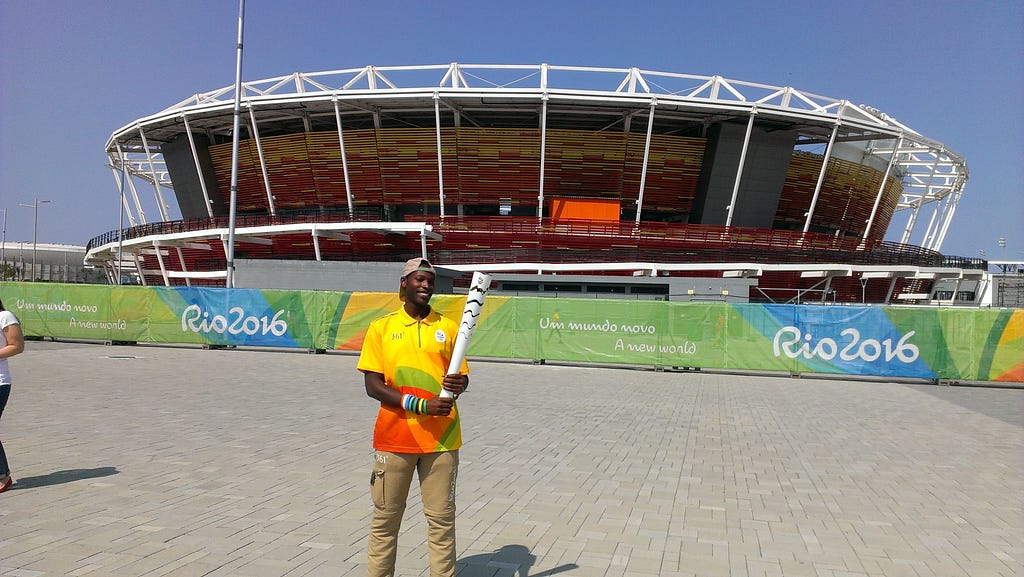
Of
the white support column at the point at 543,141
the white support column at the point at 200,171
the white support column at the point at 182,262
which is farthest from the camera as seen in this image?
the white support column at the point at 182,262

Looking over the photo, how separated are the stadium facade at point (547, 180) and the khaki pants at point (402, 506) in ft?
98.7

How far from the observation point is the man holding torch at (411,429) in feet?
12.1

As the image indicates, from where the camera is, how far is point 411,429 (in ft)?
12.1

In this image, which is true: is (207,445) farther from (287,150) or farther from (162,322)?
(287,150)

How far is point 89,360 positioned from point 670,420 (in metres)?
14.6

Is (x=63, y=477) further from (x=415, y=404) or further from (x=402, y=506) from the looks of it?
(x=415, y=404)

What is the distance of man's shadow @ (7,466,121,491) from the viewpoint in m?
6.28

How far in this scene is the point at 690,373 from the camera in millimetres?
20125

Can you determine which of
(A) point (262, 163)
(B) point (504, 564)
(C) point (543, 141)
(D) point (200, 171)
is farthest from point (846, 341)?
(D) point (200, 171)

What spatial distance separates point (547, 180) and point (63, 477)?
35.1 m

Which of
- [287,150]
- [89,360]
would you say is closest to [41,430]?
[89,360]

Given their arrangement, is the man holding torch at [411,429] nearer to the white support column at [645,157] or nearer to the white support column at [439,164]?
the white support column at [439,164]

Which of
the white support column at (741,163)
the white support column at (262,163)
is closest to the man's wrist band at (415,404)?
the white support column at (741,163)

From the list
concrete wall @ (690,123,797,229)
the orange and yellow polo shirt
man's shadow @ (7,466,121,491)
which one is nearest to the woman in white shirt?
man's shadow @ (7,466,121,491)
